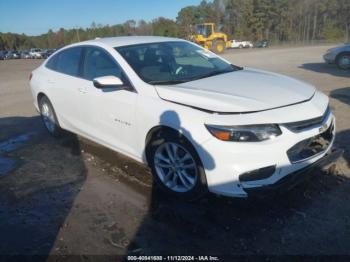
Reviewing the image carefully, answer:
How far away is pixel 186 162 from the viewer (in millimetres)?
3584

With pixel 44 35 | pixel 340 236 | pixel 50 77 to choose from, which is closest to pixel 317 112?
pixel 340 236

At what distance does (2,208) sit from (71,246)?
1.27m

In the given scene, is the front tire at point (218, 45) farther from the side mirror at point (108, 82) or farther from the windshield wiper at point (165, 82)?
the side mirror at point (108, 82)

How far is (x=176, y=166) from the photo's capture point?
12.1ft

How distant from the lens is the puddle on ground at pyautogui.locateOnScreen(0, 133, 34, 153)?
5.85 meters

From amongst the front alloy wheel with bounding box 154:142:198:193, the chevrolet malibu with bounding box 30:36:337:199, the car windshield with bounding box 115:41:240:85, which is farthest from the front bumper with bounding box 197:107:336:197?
the car windshield with bounding box 115:41:240:85

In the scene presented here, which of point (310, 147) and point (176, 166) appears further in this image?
point (176, 166)

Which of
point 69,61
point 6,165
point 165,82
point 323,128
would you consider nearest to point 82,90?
point 69,61

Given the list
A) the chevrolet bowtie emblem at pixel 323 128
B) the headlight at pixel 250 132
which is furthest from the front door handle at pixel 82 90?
the chevrolet bowtie emblem at pixel 323 128

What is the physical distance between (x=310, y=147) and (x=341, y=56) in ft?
40.9

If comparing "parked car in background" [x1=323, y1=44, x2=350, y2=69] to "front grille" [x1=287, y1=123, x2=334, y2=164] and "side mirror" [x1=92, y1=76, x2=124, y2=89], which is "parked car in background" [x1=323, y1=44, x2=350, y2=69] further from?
"side mirror" [x1=92, y1=76, x2=124, y2=89]

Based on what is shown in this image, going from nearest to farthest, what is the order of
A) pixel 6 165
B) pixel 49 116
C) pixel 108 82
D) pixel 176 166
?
pixel 176 166 < pixel 108 82 < pixel 6 165 < pixel 49 116

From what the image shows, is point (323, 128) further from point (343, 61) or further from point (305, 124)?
point (343, 61)

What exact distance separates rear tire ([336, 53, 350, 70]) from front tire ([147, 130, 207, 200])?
500 inches
